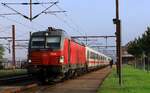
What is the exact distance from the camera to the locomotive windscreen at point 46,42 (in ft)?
107

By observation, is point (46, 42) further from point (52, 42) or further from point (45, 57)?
point (45, 57)

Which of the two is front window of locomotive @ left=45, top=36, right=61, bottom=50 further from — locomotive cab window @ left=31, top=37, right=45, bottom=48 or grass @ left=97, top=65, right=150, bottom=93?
grass @ left=97, top=65, right=150, bottom=93

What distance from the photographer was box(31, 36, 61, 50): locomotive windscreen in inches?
1287

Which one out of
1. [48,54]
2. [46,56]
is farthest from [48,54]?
[46,56]

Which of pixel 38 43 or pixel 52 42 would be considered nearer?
pixel 38 43

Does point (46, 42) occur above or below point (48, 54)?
above

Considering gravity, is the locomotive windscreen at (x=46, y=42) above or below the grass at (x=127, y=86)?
above

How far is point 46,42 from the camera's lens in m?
32.8

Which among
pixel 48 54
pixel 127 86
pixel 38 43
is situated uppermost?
pixel 38 43

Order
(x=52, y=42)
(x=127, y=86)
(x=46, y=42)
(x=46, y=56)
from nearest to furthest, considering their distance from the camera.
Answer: (x=127, y=86)
(x=46, y=56)
(x=46, y=42)
(x=52, y=42)

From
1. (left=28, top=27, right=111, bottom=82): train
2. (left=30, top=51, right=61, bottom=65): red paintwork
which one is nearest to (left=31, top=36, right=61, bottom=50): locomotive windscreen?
(left=28, top=27, right=111, bottom=82): train

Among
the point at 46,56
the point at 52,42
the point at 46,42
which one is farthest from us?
the point at 52,42

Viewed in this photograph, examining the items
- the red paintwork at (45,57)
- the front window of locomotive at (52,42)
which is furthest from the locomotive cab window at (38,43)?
the red paintwork at (45,57)

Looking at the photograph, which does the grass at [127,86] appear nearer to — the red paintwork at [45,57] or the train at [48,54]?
the train at [48,54]
